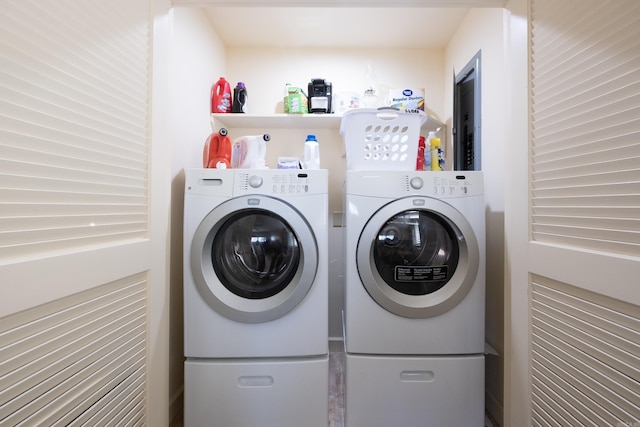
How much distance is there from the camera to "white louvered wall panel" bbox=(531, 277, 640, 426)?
623mm

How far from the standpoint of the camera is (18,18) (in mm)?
550

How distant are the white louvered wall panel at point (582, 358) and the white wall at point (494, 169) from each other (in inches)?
17.9

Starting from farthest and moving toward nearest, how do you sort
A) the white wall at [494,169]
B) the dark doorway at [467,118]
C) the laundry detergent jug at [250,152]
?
the dark doorway at [467,118] → the laundry detergent jug at [250,152] → the white wall at [494,169]

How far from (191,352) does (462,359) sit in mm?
1158

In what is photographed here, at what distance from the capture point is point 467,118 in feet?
5.62

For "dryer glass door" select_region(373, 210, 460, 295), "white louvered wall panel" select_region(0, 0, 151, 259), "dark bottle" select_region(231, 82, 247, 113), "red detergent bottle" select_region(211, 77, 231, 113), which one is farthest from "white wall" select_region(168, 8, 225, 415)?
"dryer glass door" select_region(373, 210, 460, 295)

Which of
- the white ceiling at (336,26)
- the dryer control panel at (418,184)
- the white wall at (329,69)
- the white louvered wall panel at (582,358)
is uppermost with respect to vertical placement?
the white ceiling at (336,26)

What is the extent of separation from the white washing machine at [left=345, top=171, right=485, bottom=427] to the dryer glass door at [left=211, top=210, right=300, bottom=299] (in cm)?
28

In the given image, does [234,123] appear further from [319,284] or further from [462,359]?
[462,359]

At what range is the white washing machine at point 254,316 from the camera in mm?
1139

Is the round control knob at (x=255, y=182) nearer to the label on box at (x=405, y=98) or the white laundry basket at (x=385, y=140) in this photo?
the white laundry basket at (x=385, y=140)

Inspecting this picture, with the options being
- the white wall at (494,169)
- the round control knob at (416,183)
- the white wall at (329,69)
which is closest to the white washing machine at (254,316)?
the round control knob at (416,183)

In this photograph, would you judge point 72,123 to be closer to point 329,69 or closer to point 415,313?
point 415,313

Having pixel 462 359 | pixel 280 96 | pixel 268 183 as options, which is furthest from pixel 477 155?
pixel 280 96
